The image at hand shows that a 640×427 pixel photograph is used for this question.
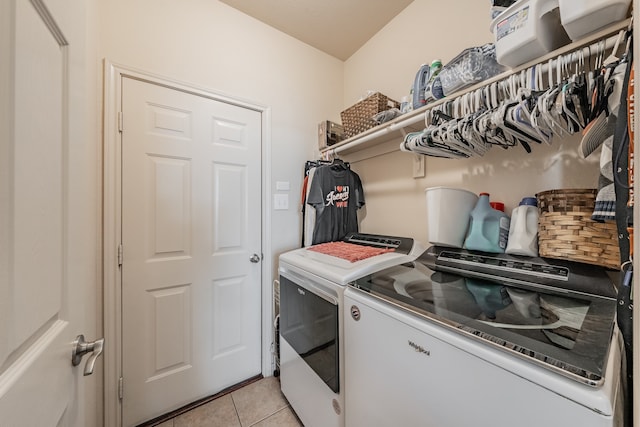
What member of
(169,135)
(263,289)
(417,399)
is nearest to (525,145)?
(417,399)

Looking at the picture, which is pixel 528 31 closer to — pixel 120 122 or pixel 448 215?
pixel 448 215

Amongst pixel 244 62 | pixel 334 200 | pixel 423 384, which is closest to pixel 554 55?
pixel 423 384

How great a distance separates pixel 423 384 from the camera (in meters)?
0.70

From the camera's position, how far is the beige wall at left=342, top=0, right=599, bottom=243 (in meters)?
1.08

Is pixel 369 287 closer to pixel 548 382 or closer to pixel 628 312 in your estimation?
pixel 548 382

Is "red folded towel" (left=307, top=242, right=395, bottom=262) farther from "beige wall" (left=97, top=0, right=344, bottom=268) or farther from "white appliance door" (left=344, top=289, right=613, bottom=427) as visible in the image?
"beige wall" (left=97, top=0, right=344, bottom=268)

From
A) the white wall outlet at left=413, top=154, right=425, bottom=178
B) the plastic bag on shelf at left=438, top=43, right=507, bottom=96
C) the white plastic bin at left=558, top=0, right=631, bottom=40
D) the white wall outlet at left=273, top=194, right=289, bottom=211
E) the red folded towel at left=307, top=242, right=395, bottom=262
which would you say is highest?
the plastic bag on shelf at left=438, top=43, right=507, bottom=96

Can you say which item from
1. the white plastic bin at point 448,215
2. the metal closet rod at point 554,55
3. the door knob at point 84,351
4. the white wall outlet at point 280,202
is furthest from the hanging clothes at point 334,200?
the door knob at point 84,351

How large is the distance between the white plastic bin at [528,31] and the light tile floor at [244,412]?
210 centimetres

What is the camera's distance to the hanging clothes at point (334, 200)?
69.6 inches

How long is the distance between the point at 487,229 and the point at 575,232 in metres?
0.30

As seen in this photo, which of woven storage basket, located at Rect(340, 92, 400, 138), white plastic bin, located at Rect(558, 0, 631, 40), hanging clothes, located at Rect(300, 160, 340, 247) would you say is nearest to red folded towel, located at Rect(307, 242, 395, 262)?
hanging clothes, located at Rect(300, 160, 340, 247)

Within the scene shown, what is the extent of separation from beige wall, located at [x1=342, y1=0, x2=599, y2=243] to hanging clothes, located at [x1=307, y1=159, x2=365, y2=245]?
0.15 meters

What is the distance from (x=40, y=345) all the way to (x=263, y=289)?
1433 millimetres
